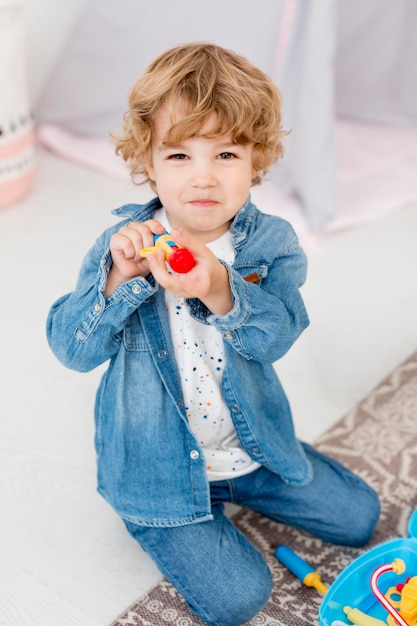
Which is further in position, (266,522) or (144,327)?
(266,522)

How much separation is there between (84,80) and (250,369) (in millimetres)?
1437

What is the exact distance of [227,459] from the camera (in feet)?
3.16

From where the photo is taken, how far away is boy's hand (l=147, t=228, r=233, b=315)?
0.74m

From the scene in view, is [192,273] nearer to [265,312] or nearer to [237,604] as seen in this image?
[265,312]

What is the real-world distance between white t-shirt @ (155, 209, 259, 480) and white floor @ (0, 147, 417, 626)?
0.53ft

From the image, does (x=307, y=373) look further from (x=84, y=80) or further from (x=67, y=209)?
(x=84, y=80)

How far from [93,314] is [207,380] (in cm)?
17

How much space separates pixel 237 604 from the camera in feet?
2.85

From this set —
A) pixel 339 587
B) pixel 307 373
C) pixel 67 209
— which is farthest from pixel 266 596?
pixel 67 209

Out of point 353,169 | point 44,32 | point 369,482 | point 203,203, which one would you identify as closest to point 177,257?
point 203,203

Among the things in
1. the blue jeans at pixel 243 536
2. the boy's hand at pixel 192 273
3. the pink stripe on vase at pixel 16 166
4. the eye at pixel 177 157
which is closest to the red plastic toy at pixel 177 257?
the boy's hand at pixel 192 273

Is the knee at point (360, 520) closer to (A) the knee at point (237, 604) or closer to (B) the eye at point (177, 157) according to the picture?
(A) the knee at point (237, 604)

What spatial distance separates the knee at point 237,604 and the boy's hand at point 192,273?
34 cm

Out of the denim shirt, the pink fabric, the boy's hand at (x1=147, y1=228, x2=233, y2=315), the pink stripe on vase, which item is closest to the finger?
the boy's hand at (x1=147, y1=228, x2=233, y2=315)
